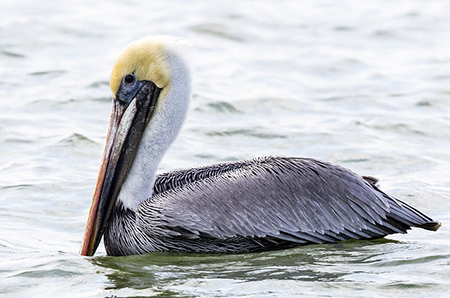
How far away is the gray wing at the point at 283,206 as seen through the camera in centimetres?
593

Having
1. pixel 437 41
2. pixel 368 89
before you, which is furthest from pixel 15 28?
pixel 437 41

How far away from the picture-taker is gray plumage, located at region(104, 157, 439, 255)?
19.4 ft

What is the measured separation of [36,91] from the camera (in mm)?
11438

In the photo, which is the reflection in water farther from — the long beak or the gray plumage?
the long beak

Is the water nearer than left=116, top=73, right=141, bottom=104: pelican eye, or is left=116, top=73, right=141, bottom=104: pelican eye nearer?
the water

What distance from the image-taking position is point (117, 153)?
6.27 metres

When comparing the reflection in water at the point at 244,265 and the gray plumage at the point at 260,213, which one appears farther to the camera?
the gray plumage at the point at 260,213

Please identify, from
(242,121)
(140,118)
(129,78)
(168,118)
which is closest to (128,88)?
(129,78)

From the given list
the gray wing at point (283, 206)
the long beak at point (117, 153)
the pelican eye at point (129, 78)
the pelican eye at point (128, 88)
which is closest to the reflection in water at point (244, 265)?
the gray wing at point (283, 206)

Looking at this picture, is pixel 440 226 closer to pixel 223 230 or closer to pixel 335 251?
pixel 335 251

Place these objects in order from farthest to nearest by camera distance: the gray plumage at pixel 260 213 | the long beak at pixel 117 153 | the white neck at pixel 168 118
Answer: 1. the white neck at pixel 168 118
2. the long beak at pixel 117 153
3. the gray plumage at pixel 260 213

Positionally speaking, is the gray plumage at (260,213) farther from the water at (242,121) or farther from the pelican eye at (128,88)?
the pelican eye at (128,88)

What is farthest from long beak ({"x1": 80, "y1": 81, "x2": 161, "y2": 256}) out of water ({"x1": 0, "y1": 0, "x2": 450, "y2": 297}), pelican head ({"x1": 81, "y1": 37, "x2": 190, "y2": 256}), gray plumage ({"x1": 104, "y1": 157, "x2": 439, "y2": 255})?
water ({"x1": 0, "y1": 0, "x2": 450, "y2": 297})

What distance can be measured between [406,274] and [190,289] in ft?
4.61
